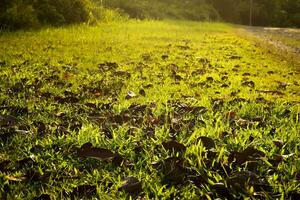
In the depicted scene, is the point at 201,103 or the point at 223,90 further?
the point at 223,90

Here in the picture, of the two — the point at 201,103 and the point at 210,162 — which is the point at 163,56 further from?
the point at 210,162

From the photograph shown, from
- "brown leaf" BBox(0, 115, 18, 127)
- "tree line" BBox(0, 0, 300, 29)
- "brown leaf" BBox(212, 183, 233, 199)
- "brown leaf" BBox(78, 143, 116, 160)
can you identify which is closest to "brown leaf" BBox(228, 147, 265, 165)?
"brown leaf" BBox(212, 183, 233, 199)

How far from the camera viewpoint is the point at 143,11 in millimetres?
27156

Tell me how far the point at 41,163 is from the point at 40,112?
53.2 inches

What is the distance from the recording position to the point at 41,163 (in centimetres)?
286

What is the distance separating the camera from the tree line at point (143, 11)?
13594 millimetres

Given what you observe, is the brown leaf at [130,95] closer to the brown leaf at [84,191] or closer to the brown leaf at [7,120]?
the brown leaf at [7,120]

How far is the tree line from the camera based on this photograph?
13.6m

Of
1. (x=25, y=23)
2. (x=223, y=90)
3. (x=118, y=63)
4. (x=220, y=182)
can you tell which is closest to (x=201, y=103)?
(x=223, y=90)

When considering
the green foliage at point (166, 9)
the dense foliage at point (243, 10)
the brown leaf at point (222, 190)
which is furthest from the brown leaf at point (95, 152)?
the dense foliage at point (243, 10)

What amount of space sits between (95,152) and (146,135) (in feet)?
1.81

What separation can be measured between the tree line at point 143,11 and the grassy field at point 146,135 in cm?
754

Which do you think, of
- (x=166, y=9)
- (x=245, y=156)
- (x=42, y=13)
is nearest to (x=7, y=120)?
(x=245, y=156)

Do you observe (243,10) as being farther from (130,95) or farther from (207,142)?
(207,142)
